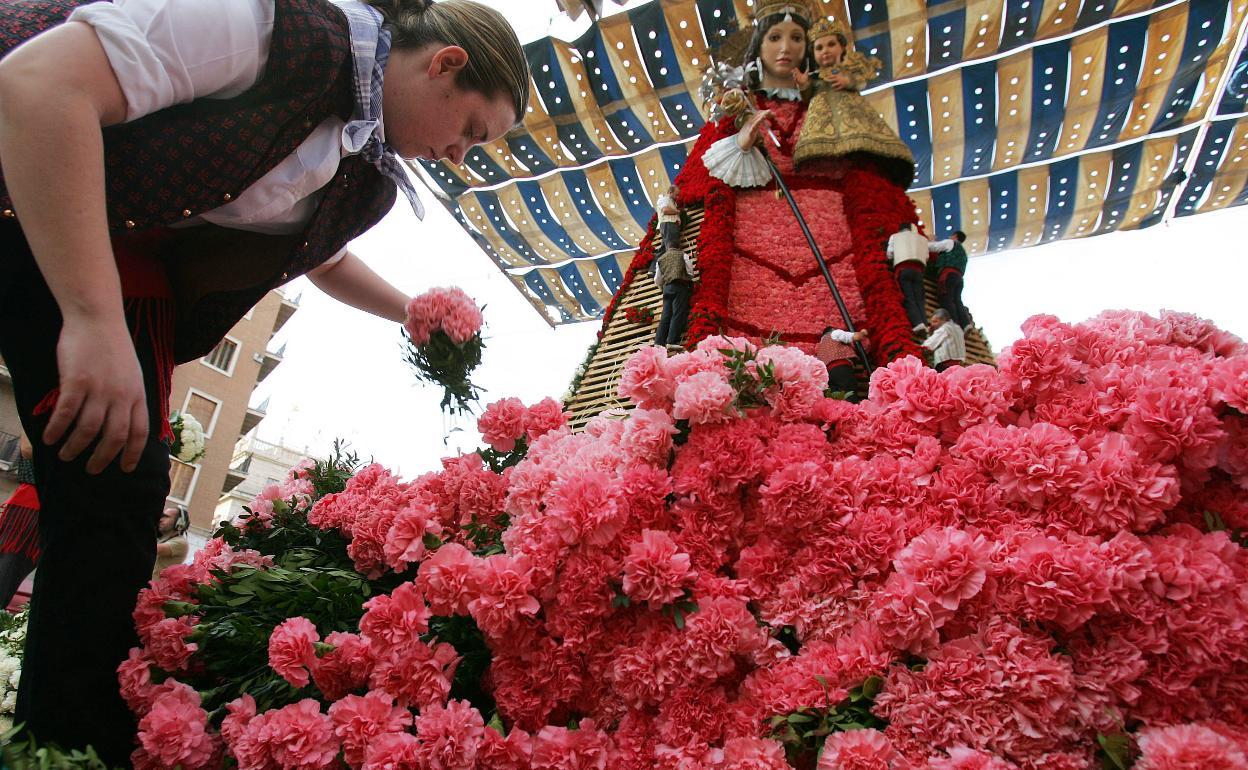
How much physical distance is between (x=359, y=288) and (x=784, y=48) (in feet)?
7.61

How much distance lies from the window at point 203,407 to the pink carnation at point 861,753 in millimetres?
17617

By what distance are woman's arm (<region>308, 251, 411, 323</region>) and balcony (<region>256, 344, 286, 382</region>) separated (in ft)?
61.9

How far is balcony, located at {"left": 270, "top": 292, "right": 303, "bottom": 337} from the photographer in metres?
20.8

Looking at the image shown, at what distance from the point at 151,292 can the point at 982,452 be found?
1.57 m

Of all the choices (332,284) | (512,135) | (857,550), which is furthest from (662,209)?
(512,135)

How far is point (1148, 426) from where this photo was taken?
113 cm

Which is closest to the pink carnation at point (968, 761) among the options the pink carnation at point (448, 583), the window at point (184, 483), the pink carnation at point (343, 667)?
the pink carnation at point (448, 583)

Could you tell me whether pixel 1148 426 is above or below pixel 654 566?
above

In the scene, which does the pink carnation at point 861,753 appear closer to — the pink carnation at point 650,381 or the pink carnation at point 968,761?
the pink carnation at point 968,761

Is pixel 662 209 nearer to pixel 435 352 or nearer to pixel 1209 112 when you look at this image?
pixel 435 352

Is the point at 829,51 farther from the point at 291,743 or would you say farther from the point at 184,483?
the point at 184,483

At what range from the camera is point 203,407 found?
55.0ft

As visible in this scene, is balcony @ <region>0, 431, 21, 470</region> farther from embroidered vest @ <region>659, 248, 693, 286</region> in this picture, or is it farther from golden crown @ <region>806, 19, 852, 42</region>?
golden crown @ <region>806, 19, 852, 42</region>

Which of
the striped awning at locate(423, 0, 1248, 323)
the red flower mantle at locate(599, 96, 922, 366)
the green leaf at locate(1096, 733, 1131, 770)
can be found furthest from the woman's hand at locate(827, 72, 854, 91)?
the green leaf at locate(1096, 733, 1131, 770)
